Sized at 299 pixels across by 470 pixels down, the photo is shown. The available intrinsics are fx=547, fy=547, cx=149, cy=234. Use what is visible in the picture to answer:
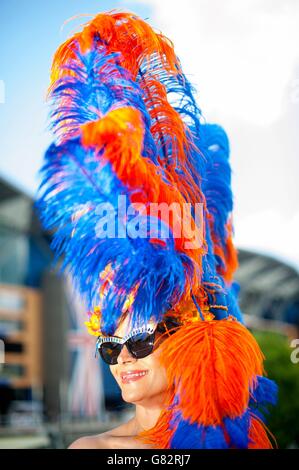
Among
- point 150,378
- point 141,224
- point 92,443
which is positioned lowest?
point 92,443

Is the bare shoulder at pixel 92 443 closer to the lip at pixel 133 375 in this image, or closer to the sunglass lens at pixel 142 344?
the lip at pixel 133 375

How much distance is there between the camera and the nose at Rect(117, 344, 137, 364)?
6.11ft

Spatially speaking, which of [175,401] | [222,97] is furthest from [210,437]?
[222,97]

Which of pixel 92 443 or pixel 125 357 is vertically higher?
pixel 125 357

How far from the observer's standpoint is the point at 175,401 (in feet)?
6.01

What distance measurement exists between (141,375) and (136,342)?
0.14 m

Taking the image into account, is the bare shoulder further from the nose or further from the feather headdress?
the nose

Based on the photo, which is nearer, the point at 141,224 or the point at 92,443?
the point at 141,224

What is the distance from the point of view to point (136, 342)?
1825 millimetres

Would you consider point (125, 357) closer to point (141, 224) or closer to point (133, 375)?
point (133, 375)

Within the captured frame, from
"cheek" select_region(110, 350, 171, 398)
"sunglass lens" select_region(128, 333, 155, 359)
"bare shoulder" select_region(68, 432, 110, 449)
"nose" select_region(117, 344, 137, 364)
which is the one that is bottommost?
"bare shoulder" select_region(68, 432, 110, 449)

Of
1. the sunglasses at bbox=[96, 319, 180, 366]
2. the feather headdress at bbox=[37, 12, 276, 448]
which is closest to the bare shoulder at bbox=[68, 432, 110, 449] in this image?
the feather headdress at bbox=[37, 12, 276, 448]

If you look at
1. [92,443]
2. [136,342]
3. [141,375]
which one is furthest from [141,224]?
[92,443]
